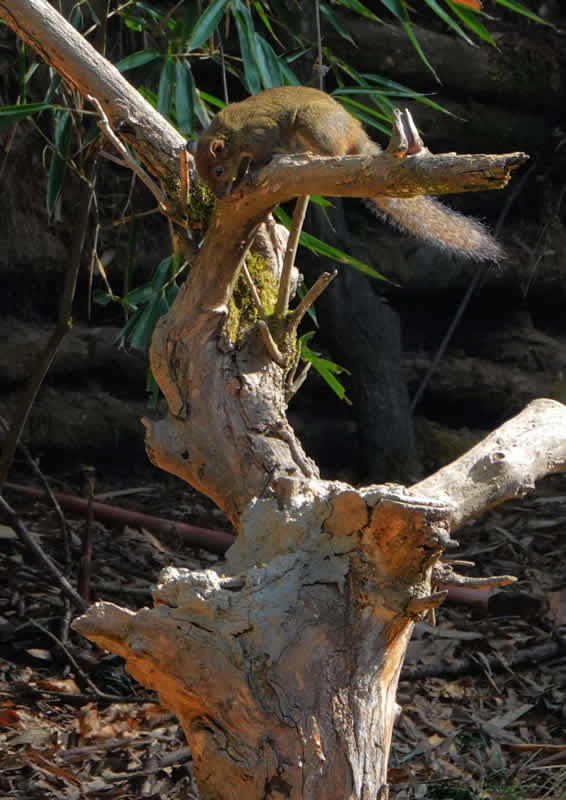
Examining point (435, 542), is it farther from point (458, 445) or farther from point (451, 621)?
point (458, 445)

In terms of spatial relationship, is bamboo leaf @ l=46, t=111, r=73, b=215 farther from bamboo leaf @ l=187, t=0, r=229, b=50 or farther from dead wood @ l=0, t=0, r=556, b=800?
dead wood @ l=0, t=0, r=556, b=800

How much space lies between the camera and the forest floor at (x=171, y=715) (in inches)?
84.3

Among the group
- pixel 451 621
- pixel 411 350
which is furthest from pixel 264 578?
pixel 411 350

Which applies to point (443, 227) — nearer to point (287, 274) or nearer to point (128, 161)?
point (287, 274)

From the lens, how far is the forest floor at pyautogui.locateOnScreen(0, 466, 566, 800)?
214 cm

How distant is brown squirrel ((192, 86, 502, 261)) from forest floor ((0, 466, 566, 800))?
1.13 meters

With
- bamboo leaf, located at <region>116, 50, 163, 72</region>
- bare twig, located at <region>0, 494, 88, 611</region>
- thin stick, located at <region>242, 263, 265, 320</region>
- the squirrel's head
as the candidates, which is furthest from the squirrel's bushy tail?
bare twig, located at <region>0, 494, 88, 611</region>

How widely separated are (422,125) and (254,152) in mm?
2329

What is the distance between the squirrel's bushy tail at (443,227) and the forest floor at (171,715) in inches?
42.5

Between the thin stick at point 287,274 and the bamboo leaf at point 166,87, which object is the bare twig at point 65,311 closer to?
the bamboo leaf at point 166,87

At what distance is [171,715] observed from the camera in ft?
8.01

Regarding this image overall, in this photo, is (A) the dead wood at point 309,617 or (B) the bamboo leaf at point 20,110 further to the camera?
(B) the bamboo leaf at point 20,110

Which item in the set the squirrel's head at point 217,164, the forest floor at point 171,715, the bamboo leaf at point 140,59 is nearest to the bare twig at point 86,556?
the forest floor at point 171,715

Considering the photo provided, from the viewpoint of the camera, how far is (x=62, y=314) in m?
2.73
